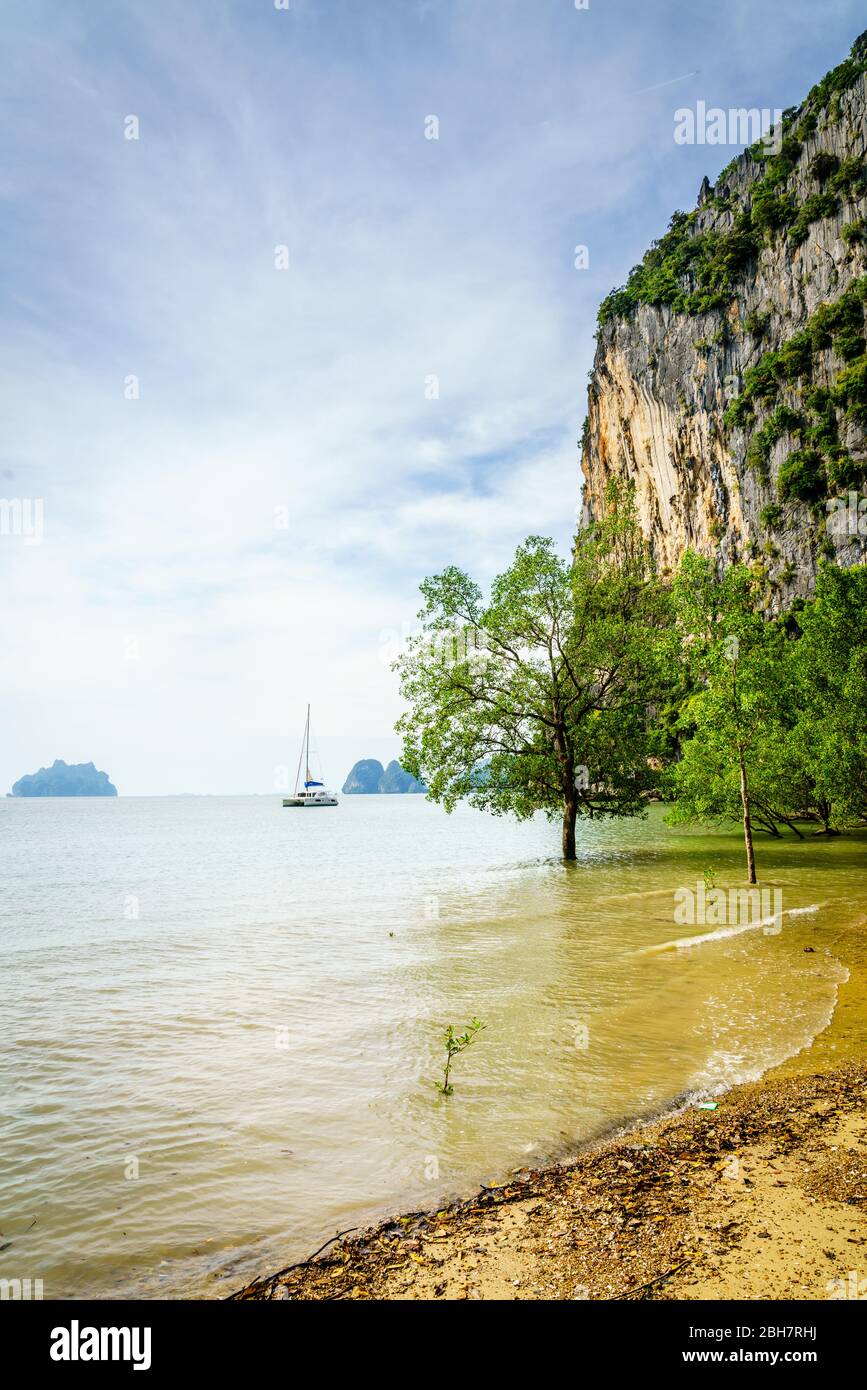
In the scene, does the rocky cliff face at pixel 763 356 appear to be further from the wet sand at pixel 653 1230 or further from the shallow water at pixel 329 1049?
the wet sand at pixel 653 1230

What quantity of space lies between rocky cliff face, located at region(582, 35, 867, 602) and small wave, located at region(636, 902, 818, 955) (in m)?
52.2

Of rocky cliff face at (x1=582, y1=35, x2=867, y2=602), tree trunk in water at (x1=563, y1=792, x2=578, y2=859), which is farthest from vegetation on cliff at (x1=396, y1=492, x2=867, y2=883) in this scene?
rocky cliff face at (x1=582, y1=35, x2=867, y2=602)

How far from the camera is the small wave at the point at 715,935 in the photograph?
45.1 feet

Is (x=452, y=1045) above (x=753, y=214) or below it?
below

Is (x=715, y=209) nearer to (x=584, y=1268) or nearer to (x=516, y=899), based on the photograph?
(x=516, y=899)

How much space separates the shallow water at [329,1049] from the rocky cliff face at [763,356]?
54338 millimetres

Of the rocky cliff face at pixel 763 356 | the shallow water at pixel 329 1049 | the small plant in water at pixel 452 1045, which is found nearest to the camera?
the shallow water at pixel 329 1049

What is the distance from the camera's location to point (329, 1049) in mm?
9164

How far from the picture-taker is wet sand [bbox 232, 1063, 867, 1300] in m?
3.71

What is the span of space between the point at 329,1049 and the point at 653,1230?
5774 millimetres

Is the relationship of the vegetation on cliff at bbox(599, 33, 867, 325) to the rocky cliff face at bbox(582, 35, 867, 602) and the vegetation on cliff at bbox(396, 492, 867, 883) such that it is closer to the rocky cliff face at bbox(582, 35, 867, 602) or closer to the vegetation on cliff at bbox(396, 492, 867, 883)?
the rocky cliff face at bbox(582, 35, 867, 602)

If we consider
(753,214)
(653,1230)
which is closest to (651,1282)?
(653,1230)

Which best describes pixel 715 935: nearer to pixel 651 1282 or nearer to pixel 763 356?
pixel 651 1282

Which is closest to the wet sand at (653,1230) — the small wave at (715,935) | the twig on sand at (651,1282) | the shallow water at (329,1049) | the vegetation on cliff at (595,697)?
the twig on sand at (651,1282)
